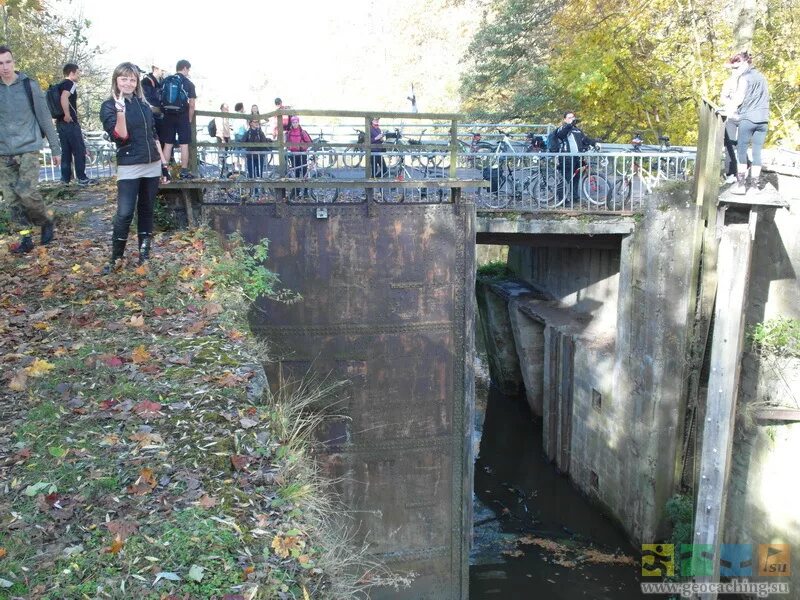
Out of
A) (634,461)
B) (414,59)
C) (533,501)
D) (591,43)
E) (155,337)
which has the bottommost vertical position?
(533,501)

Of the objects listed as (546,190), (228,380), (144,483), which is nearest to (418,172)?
(546,190)

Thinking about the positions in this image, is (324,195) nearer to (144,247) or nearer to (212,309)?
(144,247)

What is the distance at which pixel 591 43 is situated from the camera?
1852 centimetres

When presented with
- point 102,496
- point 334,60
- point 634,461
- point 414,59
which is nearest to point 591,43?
point 634,461

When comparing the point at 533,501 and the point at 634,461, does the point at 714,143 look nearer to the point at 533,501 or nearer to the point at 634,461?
the point at 634,461

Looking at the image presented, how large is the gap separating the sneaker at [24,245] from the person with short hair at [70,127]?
3.19m

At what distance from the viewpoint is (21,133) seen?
25.7ft

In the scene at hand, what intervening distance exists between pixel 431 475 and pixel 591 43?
41.0 ft

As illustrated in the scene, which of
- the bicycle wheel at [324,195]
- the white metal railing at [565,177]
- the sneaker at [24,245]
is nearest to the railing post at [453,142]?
the bicycle wheel at [324,195]

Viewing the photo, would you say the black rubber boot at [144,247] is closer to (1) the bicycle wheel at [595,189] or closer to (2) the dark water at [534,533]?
(2) the dark water at [534,533]

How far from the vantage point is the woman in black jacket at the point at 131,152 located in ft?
23.1

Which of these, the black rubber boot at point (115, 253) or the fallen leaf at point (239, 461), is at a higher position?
the black rubber boot at point (115, 253)

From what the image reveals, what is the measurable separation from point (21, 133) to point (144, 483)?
5331 millimetres

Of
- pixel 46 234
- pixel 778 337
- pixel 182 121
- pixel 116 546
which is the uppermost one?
pixel 182 121
